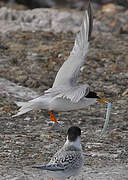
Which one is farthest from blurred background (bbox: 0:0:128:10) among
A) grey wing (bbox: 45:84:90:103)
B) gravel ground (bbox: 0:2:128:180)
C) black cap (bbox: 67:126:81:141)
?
black cap (bbox: 67:126:81:141)

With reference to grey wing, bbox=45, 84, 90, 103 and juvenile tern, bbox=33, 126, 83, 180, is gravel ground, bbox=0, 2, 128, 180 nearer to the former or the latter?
juvenile tern, bbox=33, 126, 83, 180

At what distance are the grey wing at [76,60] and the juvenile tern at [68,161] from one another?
4.98 ft

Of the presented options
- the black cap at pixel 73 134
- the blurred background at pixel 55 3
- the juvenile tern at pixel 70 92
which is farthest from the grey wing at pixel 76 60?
the blurred background at pixel 55 3

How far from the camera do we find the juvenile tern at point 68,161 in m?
5.96

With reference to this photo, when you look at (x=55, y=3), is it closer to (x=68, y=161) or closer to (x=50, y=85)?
(x=50, y=85)

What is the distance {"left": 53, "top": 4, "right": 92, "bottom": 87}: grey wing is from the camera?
8031mm

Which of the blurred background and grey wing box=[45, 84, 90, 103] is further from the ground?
the blurred background

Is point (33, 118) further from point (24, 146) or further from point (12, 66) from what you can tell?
point (12, 66)

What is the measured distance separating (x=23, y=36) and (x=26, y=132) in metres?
4.44

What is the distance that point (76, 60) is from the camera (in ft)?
27.3

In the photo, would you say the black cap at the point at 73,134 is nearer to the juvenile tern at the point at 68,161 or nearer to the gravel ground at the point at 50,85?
the juvenile tern at the point at 68,161

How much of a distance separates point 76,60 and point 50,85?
5.47 feet

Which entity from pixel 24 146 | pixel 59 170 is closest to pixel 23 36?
pixel 24 146

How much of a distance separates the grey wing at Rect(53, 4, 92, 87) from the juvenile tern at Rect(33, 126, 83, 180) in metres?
1.52
